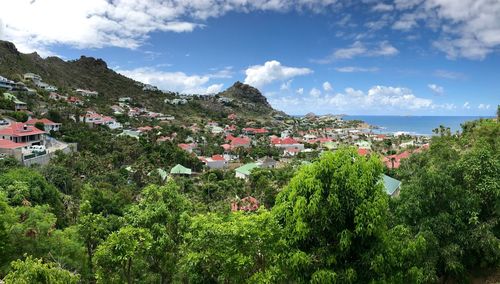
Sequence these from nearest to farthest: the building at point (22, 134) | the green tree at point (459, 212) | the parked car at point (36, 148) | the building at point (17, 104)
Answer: the green tree at point (459, 212) < the parked car at point (36, 148) < the building at point (22, 134) < the building at point (17, 104)

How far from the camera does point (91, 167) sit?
141 feet

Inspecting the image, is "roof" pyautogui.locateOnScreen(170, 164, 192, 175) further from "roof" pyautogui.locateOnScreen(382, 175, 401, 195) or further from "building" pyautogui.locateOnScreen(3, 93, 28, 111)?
"building" pyautogui.locateOnScreen(3, 93, 28, 111)

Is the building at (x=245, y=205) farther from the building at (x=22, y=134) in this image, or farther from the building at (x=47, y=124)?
the building at (x=47, y=124)

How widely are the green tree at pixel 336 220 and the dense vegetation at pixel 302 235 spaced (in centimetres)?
3

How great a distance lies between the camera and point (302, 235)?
28.6ft

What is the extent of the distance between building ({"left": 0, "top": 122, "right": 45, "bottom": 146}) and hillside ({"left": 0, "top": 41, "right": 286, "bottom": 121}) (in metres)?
41.1

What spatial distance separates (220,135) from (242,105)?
248 ft

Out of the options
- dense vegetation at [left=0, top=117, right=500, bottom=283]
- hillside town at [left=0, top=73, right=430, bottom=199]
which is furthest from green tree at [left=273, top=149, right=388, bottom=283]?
hillside town at [left=0, top=73, right=430, bottom=199]

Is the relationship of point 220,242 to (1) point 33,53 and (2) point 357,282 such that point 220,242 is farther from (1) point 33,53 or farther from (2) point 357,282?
(1) point 33,53

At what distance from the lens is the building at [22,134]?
4488 cm

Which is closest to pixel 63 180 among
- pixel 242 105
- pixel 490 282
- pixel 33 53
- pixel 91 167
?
pixel 91 167

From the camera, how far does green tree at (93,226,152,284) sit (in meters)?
8.92

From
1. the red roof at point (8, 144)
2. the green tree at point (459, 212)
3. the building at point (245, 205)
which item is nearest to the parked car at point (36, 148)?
the red roof at point (8, 144)

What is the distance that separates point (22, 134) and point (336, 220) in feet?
153
